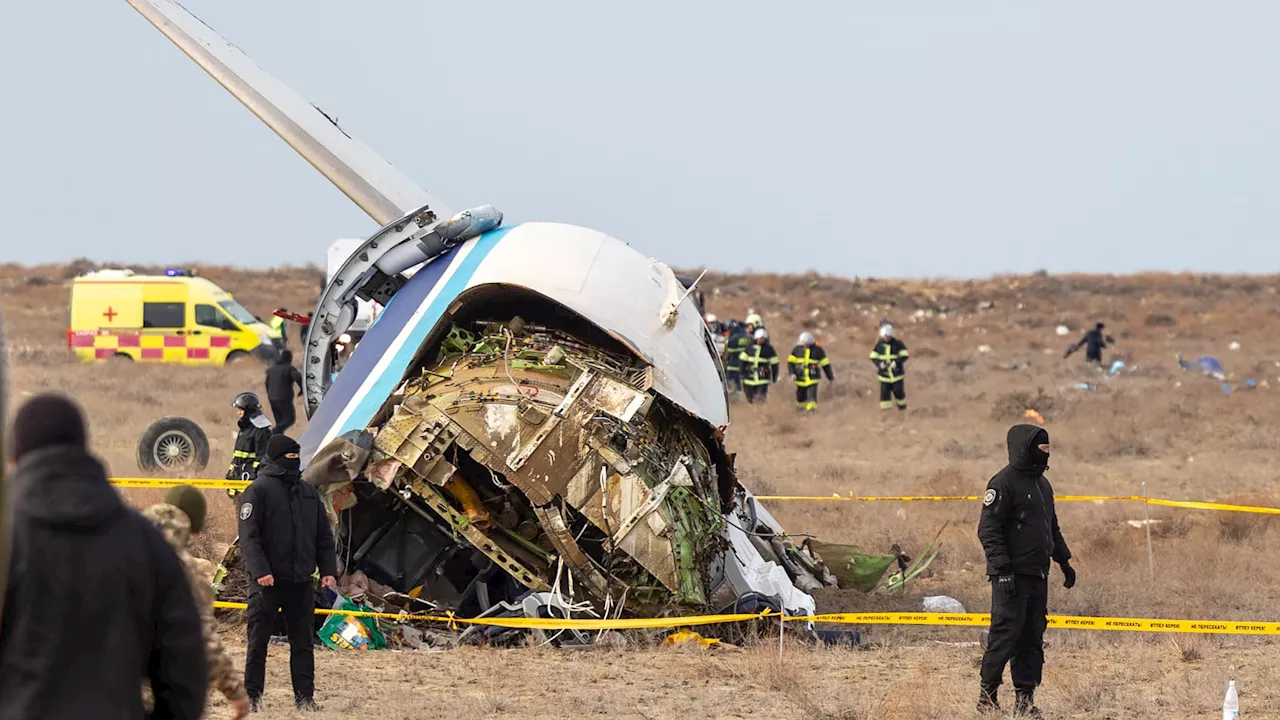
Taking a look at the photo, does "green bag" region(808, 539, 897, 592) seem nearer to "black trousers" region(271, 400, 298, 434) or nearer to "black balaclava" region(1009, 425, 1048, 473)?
"black balaclava" region(1009, 425, 1048, 473)

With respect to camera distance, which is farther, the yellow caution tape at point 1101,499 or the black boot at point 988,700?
the yellow caution tape at point 1101,499

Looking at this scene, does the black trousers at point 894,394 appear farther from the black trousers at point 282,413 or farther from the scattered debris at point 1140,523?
the black trousers at point 282,413

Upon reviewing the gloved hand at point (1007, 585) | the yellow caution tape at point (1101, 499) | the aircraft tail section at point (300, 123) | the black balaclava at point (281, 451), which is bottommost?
the yellow caution tape at point (1101, 499)

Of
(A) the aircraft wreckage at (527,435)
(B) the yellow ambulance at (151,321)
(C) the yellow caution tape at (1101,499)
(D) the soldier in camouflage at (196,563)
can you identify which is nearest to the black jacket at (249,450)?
(A) the aircraft wreckage at (527,435)

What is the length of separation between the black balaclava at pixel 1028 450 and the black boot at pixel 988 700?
50.0 inches

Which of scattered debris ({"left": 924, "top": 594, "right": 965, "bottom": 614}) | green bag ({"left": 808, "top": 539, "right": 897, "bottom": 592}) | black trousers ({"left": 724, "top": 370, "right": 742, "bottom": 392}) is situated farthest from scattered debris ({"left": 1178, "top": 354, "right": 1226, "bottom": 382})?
scattered debris ({"left": 924, "top": 594, "right": 965, "bottom": 614})

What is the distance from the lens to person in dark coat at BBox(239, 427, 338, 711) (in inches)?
321

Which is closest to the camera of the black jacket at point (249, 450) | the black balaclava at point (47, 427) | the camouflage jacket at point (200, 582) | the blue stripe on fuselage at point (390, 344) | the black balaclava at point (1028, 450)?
the black balaclava at point (47, 427)

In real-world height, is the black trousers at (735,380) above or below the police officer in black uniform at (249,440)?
below

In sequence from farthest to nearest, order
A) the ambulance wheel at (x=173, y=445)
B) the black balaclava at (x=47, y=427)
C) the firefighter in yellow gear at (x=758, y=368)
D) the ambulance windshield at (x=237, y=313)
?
the ambulance windshield at (x=237, y=313) < the firefighter in yellow gear at (x=758, y=368) < the ambulance wheel at (x=173, y=445) < the black balaclava at (x=47, y=427)

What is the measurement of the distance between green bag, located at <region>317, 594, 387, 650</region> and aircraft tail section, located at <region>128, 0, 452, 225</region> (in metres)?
4.33

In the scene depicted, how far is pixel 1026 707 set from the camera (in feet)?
27.3

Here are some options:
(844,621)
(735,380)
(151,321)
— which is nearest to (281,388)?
(844,621)

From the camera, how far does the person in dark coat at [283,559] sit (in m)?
8.16
